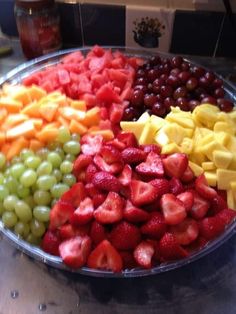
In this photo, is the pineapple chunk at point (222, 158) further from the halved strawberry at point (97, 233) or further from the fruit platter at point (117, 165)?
the halved strawberry at point (97, 233)

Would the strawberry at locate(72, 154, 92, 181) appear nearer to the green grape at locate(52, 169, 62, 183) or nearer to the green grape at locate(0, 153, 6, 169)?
the green grape at locate(52, 169, 62, 183)

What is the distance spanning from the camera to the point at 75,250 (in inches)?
26.8

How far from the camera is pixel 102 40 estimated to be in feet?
4.25

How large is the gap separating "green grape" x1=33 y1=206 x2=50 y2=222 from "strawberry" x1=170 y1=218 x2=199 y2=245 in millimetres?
259

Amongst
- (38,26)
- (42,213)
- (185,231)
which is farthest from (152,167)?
(38,26)

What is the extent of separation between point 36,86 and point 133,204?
0.50 meters

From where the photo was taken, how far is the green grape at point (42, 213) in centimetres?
73

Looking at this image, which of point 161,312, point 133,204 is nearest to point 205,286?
point 161,312

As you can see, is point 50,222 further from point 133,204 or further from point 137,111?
point 137,111

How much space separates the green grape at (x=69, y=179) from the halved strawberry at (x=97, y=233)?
5.1 inches

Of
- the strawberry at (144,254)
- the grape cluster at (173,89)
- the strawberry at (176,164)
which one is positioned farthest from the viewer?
the grape cluster at (173,89)

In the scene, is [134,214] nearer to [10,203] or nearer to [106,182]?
[106,182]

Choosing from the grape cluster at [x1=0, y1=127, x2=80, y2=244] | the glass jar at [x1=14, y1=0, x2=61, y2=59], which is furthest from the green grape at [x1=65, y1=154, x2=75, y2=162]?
the glass jar at [x1=14, y1=0, x2=61, y2=59]

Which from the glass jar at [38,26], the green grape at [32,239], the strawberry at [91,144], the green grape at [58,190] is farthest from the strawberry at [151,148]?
the glass jar at [38,26]
